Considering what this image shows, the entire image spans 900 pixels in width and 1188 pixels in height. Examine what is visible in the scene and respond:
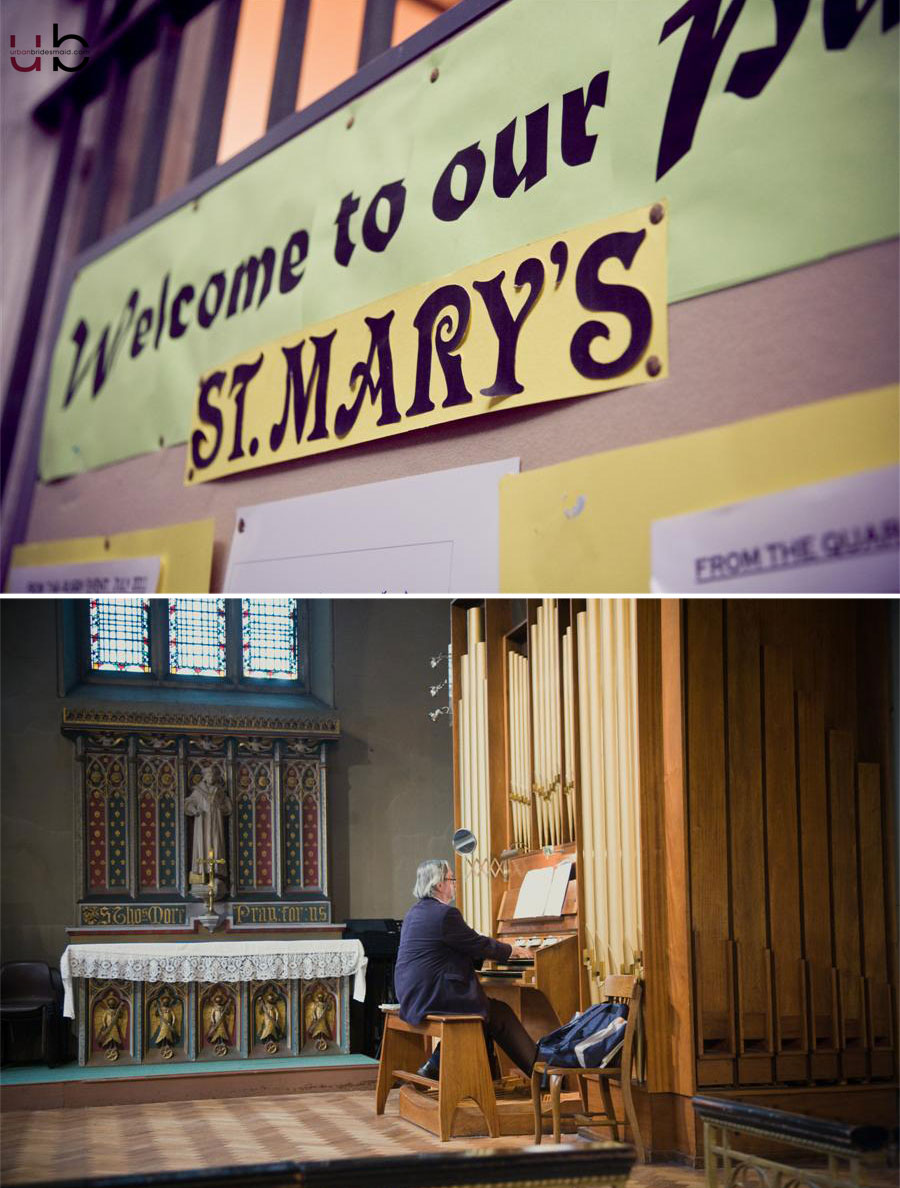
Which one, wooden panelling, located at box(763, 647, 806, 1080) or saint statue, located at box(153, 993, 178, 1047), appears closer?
wooden panelling, located at box(763, 647, 806, 1080)

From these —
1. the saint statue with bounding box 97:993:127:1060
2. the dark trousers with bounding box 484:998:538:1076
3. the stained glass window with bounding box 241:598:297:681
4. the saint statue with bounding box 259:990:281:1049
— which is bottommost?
the saint statue with bounding box 97:993:127:1060

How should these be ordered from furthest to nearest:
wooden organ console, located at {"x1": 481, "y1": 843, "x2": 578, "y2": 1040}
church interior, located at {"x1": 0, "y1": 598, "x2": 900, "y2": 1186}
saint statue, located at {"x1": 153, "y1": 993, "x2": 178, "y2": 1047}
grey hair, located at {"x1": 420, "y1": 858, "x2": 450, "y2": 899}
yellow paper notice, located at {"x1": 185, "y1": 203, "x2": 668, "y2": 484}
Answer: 1. saint statue, located at {"x1": 153, "y1": 993, "x2": 178, "y2": 1047}
2. wooden organ console, located at {"x1": 481, "y1": 843, "x2": 578, "y2": 1040}
3. grey hair, located at {"x1": 420, "y1": 858, "x2": 450, "y2": 899}
4. church interior, located at {"x1": 0, "y1": 598, "x2": 900, "y2": 1186}
5. yellow paper notice, located at {"x1": 185, "y1": 203, "x2": 668, "y2": 484}

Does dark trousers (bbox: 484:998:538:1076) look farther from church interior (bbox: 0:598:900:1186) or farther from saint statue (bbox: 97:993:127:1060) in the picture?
saint statue (bbox: 97:993:127:1060)

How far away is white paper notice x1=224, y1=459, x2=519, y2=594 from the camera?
1.75 m

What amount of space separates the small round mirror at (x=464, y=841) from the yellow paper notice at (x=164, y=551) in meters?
0.92

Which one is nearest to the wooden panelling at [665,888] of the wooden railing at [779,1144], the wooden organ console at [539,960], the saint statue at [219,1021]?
the wooden organ console at [539,960]

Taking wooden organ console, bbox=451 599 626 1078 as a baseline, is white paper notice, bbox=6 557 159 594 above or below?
above

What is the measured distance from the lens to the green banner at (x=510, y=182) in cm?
137

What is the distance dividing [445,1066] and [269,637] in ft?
3.05

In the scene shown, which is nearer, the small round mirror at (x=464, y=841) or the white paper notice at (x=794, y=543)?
the white paper notice at (x=794, y=543)

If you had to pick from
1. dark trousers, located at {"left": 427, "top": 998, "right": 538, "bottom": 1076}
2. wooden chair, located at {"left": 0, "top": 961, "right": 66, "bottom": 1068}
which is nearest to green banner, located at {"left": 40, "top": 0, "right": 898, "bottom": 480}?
wooden chair, located at {"left": 0, "top": 961, "right": 66, "bottom": 1068}

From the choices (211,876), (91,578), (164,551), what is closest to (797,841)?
(164,551)

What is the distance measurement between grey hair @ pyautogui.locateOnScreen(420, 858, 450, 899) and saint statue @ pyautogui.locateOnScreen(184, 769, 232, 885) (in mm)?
487

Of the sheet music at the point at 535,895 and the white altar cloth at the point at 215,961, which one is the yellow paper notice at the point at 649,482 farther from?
the sheet music at the point at 535,895
